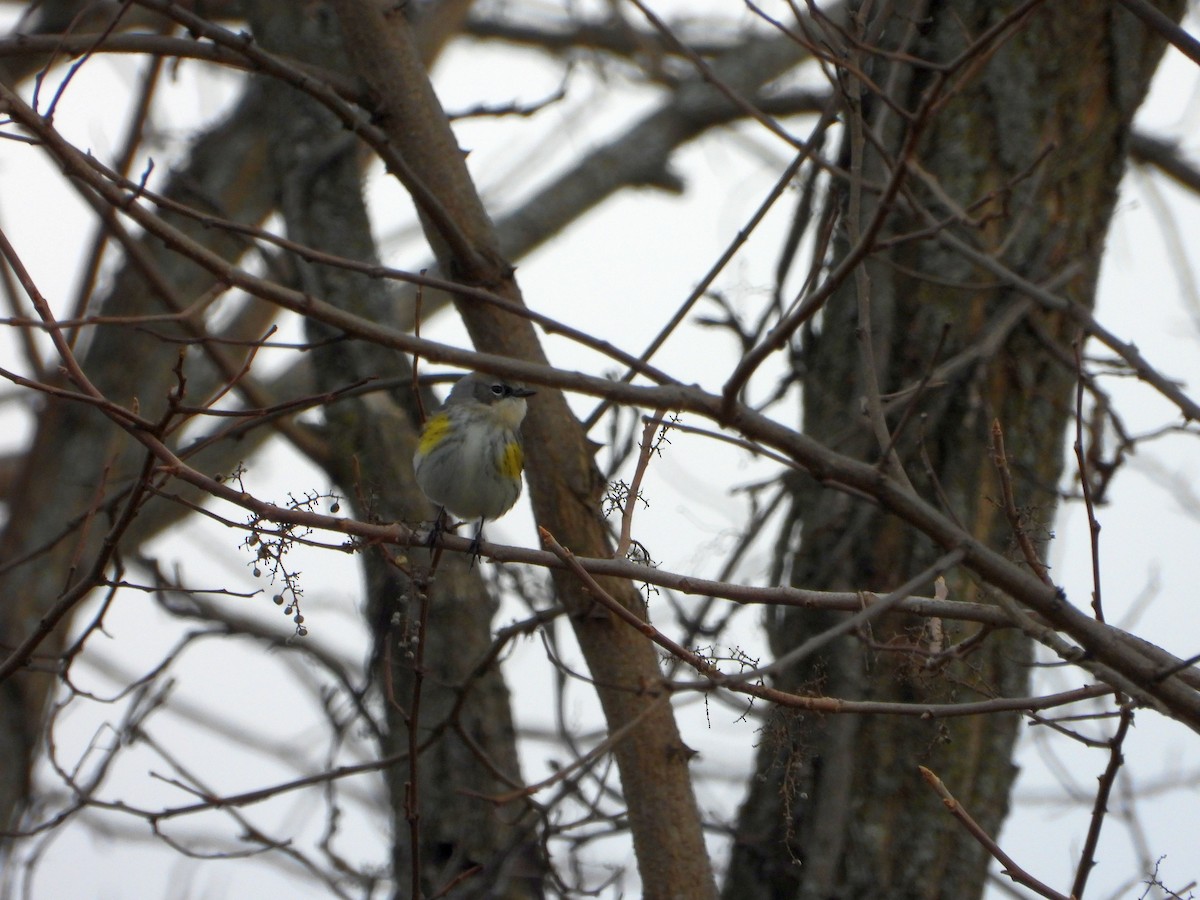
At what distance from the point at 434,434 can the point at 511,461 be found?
0.31 metres

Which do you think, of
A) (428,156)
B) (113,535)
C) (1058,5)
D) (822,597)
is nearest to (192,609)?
(428,156)

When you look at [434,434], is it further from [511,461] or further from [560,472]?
[560,472]

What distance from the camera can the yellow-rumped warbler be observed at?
4.08 m

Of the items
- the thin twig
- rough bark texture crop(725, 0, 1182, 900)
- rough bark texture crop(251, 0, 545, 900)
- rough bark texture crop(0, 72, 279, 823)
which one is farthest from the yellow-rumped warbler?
the thin twig

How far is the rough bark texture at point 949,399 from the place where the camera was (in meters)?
4.19

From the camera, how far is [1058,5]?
4.64m

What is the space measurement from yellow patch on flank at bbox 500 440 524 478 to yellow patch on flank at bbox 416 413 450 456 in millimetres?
213

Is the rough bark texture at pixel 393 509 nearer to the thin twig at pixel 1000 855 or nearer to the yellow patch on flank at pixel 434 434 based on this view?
the yellow patch on flank at pixel 434 434

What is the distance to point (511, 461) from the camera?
421 cm

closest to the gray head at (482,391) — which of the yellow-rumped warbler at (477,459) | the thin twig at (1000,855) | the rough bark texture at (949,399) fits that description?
the yellow-rumped warbler at (477,459)

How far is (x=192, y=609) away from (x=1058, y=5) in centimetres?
399

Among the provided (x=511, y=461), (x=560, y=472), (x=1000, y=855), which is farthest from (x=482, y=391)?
(x=1000, y=855)

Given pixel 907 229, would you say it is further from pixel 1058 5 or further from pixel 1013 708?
pixel 1013 708

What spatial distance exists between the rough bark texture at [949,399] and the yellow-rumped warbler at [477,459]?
1099mm
